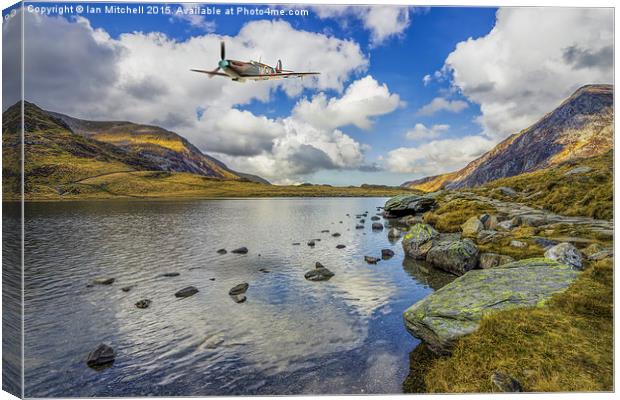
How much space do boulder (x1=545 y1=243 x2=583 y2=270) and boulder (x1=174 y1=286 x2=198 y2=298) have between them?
16.1m

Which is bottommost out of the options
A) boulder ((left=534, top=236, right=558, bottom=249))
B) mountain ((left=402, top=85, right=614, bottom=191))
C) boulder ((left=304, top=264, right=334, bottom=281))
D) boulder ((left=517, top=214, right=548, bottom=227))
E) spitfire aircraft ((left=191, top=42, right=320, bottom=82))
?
boulder ((left=304, top=264, right=334, bottom=281))

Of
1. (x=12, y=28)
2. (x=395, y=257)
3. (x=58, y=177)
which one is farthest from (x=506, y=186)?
(x=58, y=177)

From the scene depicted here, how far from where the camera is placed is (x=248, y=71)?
33.3 feet

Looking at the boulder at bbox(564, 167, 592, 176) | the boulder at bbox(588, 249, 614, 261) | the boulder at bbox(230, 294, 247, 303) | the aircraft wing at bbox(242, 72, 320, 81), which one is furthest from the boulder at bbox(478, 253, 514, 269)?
the aircraft wing at bbox(242, 72, 320, 81)

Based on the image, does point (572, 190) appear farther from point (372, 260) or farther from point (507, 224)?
point (372, 260)

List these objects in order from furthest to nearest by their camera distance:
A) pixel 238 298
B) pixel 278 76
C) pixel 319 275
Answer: pixel 319 275, pixel 238 298, pixel 278 76

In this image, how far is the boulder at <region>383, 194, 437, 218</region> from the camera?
52469 mm

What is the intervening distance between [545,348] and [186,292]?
1458 centimetres

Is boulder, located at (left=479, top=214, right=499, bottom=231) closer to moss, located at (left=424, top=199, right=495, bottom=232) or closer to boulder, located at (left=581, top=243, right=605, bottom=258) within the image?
moss, located at (left=424, top=199, right=495, bottom=232)

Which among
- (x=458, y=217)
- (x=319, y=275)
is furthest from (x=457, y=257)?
(x=458, y=217)

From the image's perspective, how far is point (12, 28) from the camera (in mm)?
8180

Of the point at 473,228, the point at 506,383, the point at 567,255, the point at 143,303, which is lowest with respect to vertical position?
the point at 143,303

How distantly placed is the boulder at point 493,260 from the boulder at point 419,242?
496cm

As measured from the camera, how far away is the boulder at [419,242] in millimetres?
22203
